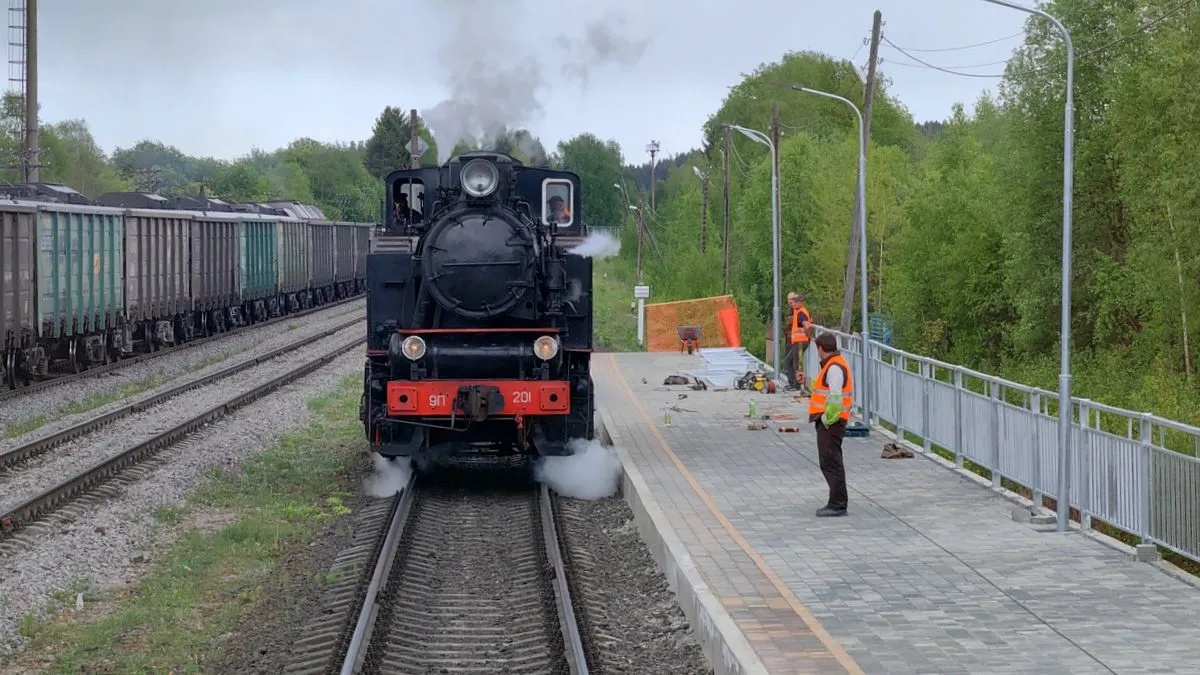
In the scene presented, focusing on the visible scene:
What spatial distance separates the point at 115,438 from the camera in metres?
18.5

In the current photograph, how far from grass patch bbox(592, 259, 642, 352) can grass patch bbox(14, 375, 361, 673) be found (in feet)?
15.1

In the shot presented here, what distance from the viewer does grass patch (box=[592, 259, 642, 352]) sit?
127 feet

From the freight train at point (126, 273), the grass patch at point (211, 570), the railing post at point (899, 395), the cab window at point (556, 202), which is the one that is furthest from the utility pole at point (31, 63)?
the railing post at point (899, 395)

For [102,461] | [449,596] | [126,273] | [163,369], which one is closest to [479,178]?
[449,596]

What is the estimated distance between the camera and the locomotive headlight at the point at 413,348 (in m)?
14.1

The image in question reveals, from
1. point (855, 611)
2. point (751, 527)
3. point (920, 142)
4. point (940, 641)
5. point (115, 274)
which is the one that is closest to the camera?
point (940, 641)

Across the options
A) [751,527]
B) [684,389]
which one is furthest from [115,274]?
[751,527]

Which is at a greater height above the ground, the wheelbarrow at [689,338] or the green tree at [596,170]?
the green tree at [596,170]

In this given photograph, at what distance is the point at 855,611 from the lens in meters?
8.91

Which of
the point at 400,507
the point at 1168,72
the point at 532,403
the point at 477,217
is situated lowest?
the point at 400,507

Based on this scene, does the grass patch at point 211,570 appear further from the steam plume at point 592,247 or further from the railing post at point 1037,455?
the railing post at point 1037,455

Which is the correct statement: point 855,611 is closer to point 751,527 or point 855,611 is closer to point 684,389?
point 751,527

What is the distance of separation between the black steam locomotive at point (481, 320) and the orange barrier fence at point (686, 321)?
62.7 ft

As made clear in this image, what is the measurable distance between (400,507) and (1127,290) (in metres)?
23.1
